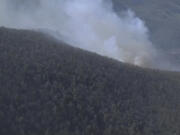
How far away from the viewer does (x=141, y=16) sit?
406ft

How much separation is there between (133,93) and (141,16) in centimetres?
9418

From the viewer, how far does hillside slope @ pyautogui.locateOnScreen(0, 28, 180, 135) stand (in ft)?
86.4

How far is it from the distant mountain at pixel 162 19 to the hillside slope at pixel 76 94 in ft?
194

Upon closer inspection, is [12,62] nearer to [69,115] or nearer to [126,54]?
[69,115]

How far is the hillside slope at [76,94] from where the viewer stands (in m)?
26.3

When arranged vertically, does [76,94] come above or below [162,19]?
below

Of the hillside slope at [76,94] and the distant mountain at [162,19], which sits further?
the distant mountain at [162,19]

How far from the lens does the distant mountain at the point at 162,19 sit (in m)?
106

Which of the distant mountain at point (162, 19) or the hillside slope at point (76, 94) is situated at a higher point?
the distant mountain at point (162, 19)

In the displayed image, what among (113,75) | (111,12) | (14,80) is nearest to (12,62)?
(14,80)

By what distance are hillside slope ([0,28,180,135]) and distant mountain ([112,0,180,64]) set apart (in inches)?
2328

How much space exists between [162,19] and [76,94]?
9895 centimetres

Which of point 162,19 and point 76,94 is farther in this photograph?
point 162,19

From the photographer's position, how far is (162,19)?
125m
